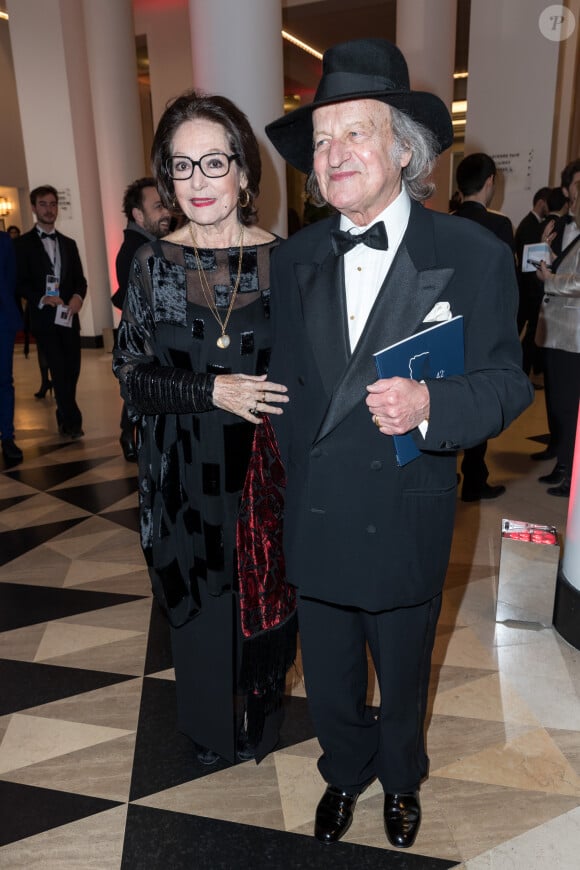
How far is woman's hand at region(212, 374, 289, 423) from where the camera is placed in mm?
1562

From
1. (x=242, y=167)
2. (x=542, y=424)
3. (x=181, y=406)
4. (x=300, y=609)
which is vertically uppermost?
(x=242, y=167)

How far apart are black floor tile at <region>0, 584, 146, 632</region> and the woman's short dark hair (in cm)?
196

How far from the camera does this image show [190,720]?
6.78 ft

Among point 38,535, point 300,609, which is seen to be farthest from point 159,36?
point 300,609

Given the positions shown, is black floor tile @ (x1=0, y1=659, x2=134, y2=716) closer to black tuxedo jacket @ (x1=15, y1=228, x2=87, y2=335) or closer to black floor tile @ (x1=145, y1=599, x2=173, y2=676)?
black floor tile @ (x1=145, y1=599, x2=173, y2=676)

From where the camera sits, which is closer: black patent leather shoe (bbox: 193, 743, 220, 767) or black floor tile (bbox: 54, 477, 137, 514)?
black patent leather shoe (bbox: 193, 743, 220, 767)

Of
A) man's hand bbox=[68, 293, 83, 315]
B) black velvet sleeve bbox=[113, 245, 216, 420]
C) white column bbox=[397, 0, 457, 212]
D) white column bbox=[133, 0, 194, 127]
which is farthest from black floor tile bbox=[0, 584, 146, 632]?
white column bbox=[133, 0, 194, 127]

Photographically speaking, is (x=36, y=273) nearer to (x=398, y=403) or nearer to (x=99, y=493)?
(x=99, y=493)

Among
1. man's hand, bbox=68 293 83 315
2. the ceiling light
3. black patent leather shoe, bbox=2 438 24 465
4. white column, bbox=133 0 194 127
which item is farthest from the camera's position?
the ceiling light

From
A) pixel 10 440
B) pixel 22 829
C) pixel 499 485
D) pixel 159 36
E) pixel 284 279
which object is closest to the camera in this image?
pixel 284 279

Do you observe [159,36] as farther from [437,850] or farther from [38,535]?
[437,850]

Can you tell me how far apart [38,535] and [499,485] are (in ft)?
9.18

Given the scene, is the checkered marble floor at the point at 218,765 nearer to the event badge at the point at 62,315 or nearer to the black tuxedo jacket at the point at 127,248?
the black tuxedo jacket at the point at 127,248

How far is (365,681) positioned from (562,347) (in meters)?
2.96
